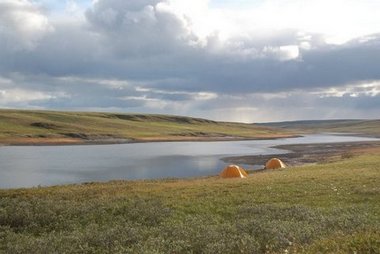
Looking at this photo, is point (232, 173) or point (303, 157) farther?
point (303, 157)

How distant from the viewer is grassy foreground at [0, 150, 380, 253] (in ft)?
49.6

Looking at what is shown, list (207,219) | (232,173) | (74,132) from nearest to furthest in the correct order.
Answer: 1. (207,219)
2. (232,173)
3. (74,132)

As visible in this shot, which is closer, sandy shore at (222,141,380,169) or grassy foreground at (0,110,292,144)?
sandy shore at (222,141,380,169)

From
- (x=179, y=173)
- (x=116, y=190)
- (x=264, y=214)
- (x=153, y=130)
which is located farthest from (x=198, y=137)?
(x=264, y=214)

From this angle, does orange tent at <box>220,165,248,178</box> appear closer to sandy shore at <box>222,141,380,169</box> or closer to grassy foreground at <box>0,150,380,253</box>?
grassy foreground at <box>0,150,380,253</box>

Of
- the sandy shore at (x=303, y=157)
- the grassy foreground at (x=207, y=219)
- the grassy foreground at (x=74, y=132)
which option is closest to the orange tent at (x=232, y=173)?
the grassy foreground at (x=207, y=219)

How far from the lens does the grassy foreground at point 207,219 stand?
49.6ft

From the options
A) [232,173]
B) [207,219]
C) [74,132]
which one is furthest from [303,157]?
[74,132]

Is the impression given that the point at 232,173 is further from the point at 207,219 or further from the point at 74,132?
the point at 74,132

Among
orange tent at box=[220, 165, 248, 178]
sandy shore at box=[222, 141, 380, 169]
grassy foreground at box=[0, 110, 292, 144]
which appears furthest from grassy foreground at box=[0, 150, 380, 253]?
grassy foreground at box=[0, 110, 292, 144]

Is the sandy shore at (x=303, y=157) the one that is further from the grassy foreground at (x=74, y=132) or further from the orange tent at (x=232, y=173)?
the grassy foreground at (x=74, y=132)

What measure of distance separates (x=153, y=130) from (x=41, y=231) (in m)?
173

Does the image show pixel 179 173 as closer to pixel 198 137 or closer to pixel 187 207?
pixel 187 207

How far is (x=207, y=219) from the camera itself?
21.3 metres
